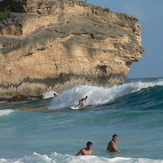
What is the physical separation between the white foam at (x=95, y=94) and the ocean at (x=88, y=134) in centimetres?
175

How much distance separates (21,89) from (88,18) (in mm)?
8198

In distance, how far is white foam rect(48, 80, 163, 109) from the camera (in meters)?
26.2

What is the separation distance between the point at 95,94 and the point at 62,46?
642cm

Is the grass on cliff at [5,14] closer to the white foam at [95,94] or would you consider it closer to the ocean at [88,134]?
the white foam at [95,94]

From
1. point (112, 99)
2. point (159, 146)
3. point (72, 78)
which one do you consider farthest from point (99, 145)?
point (72, 78)

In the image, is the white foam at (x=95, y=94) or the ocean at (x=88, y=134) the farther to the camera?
the white foam at (x=95, y=94)

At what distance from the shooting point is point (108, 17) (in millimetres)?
37000

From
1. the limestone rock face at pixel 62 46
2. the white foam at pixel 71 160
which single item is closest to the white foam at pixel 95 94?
the limestone rock face at pixel 62 46

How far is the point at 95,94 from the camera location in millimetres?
27547

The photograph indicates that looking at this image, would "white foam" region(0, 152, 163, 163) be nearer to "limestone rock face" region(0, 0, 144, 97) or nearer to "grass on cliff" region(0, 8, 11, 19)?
"limestone rock face" region(0, 0, 144, 97)

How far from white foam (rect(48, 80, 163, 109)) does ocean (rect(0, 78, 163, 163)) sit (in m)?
1.75

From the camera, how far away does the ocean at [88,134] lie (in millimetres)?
Answer: 9589

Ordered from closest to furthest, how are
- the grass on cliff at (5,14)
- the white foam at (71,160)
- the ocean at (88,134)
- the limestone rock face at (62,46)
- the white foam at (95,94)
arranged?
the white foam at (71,160), the ocean at (88,134), the white foam at (95,94), the limestone rock face at (62,46), the grass on cliff at (5,14)

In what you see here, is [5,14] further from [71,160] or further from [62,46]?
[71,160]
